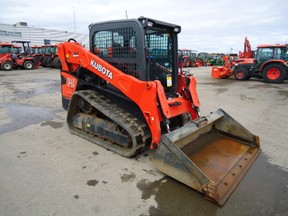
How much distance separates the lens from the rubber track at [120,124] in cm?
323

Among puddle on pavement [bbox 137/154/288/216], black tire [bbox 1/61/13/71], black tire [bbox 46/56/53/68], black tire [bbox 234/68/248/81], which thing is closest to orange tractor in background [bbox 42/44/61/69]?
black tire [bbox 46/56/53/68]

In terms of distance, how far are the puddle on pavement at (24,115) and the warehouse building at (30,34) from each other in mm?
26300

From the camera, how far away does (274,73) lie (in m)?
12.0

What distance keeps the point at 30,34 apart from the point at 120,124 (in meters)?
36.8

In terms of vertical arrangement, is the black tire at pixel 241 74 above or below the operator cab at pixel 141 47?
below

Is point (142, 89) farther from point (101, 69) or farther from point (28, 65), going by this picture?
point (28, 65)

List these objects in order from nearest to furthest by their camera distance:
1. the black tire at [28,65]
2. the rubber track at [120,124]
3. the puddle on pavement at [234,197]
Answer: the puddle on pavement at [234,197], the rubber track at [120,124], the black tire at [28,65]

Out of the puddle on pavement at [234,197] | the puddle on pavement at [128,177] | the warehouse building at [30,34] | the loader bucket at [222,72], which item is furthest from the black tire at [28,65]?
the puddle on pavement at [234,197]

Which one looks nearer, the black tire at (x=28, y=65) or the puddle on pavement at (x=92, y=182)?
the puddle on pavement at (x=92, y=182)

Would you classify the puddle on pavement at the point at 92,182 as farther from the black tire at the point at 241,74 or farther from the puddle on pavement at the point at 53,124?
the black tire at the point at 241,74

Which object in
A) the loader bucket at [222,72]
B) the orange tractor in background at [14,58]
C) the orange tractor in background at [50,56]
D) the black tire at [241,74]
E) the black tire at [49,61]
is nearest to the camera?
the black tire at [241,74]

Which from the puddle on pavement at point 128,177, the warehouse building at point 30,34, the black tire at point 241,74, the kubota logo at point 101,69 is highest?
the warehouse building at point 30,34

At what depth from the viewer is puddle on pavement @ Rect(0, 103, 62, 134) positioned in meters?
4.78

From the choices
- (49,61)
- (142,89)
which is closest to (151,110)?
(142,89)
